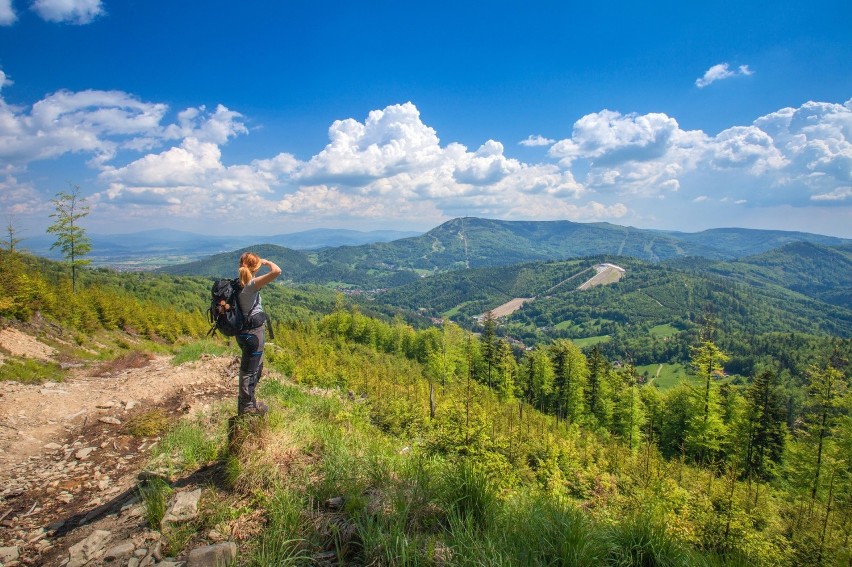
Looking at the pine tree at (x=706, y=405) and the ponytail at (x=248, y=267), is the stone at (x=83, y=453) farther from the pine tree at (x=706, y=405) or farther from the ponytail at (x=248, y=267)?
the pine tree at (x=706, y=405)

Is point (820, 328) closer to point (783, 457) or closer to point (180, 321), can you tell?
point (783, 457)

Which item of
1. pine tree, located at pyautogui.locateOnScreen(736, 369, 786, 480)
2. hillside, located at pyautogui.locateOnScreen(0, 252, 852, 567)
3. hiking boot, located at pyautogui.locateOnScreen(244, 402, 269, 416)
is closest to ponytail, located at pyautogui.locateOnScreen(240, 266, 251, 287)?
hiking boot, located at pyautogui.locateOnScreen(244, 402, 269, 416)

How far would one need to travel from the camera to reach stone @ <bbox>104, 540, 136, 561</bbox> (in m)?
3.70

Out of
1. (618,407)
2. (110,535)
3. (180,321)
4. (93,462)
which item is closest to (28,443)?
(93,462)

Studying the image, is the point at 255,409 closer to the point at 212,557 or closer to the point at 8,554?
the point at 212,557

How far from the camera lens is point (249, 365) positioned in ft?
18.3

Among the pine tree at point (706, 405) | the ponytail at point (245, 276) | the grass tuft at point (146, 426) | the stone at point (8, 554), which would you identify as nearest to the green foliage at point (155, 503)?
the stone at point (8, 554)

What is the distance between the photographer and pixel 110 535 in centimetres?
408

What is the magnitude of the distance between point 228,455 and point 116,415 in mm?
5986

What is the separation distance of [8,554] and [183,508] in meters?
1.92

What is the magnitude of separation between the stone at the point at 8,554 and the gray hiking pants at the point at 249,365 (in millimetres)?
2520

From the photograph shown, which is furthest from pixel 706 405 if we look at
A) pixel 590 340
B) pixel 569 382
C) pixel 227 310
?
pixel 590 340

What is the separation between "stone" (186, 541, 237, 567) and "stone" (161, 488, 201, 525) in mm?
1018

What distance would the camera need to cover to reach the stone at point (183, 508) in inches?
160
